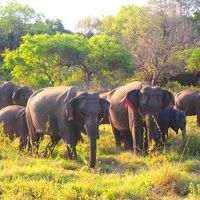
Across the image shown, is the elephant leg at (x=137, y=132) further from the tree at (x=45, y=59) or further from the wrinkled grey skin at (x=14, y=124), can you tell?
the tree at (x=45, y=59)

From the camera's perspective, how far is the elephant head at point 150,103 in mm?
8867

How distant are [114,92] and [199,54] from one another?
22.4 metres

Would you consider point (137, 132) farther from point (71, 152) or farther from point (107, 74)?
point (107, 74)

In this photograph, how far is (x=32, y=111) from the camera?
9.67 m

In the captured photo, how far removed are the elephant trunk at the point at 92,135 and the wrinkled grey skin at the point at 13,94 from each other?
571cm

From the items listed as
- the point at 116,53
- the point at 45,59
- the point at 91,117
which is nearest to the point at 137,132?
the point at 91,117

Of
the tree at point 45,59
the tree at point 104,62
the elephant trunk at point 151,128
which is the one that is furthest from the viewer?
the tree at point 104,62

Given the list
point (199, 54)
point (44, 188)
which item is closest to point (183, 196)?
point (44, 188)

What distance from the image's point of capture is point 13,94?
528 inches

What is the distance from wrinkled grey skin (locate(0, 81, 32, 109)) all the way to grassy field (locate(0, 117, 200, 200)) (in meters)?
4.01

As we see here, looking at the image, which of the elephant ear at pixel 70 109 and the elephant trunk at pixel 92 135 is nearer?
the elephant trunk at pixel 92 135

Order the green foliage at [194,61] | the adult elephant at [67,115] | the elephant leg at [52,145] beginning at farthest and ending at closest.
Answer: the green foliage at [194,61], the elephant leg at [52,145], the adult elephant at [67,115]

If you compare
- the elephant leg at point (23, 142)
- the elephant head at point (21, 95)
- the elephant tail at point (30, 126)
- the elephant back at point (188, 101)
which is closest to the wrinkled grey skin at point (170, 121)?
the elephant tail at point (30, 126)

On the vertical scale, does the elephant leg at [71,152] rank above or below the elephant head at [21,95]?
below
